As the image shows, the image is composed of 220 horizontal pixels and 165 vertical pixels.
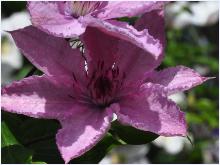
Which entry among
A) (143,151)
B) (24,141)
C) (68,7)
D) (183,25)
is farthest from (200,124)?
(68,7)

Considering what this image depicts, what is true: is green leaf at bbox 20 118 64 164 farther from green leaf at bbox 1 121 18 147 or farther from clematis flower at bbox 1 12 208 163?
clematis flower at bbox 1 12 208 163

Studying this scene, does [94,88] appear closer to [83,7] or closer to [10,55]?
[83,7]

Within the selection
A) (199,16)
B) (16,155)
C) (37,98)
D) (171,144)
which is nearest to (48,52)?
(37,98)

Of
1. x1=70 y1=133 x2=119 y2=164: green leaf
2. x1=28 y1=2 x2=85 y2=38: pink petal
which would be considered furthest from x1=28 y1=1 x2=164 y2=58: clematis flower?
x1=70 y1=133 x2=119 y2=164: green leaf

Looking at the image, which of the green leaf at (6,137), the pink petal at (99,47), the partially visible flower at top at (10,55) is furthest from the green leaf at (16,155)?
the partially visible flower at top at (10,55)

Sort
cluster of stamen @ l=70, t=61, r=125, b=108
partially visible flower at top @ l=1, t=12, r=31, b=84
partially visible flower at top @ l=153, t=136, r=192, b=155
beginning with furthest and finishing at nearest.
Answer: partially visible flower at top @ l=153, t=136, r=192, b=155 < partially visible flower at top @ l=1, t=12, r=31, b=84 < cluster of stamen @ l=70, t=61, r=125, b=108

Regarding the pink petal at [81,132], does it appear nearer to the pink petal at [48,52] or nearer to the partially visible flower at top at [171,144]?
the pink petal at [48,52]
